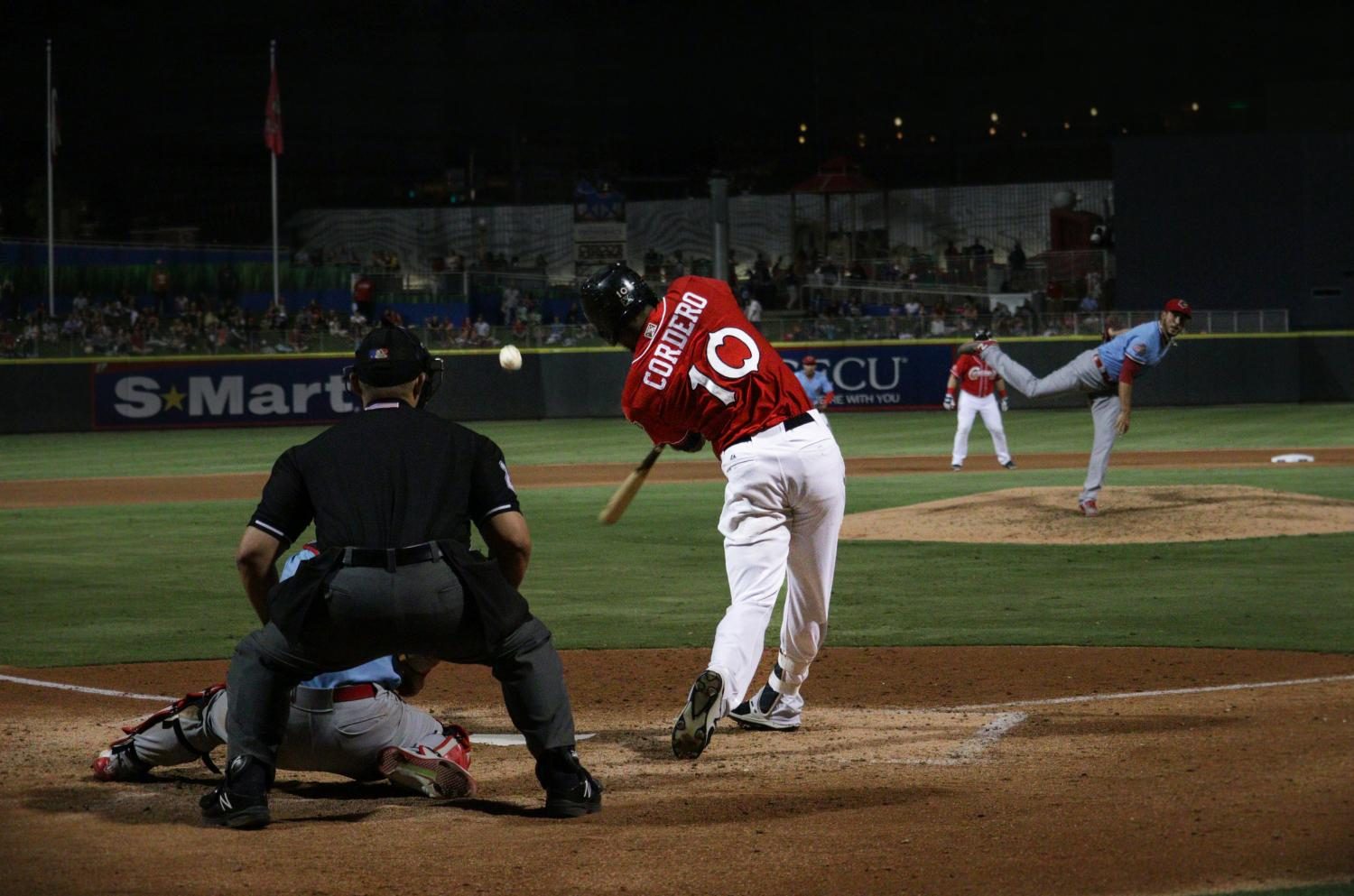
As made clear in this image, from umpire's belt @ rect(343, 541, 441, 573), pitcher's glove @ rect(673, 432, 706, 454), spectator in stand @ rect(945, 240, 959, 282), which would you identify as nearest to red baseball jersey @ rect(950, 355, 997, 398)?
pitcher's glove @ rect(673, 432, 706, 454)

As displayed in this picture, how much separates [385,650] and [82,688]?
369 centimetres

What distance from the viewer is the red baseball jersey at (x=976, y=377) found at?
2141 cm

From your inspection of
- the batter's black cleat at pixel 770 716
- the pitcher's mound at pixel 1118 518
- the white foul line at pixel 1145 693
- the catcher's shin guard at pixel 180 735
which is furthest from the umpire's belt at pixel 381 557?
the pitcher's mound at pixel 1118 518

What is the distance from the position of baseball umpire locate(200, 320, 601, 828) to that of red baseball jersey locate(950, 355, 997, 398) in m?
16.9

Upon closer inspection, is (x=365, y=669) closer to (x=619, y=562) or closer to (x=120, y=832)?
(x=120, y=832)

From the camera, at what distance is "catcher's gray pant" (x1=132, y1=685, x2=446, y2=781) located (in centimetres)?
542

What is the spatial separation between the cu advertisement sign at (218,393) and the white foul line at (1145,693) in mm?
25543

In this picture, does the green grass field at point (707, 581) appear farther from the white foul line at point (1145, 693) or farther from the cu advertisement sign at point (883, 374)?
the cu advertisement sign at point (883, 374)

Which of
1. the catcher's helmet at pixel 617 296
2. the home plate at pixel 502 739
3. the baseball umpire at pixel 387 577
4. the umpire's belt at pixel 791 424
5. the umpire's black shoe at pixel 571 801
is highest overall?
the catcher's helmet at pixel 617 296

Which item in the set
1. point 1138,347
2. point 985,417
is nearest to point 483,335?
point 985,417

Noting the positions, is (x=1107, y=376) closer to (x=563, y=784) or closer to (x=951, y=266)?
(x=563, y=784)

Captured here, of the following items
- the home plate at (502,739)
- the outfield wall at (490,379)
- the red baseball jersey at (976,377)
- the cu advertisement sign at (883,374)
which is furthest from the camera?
the cu advertisement sign at (883,374)

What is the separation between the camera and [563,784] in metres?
5.12

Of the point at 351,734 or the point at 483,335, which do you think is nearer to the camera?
the point at 351,734
